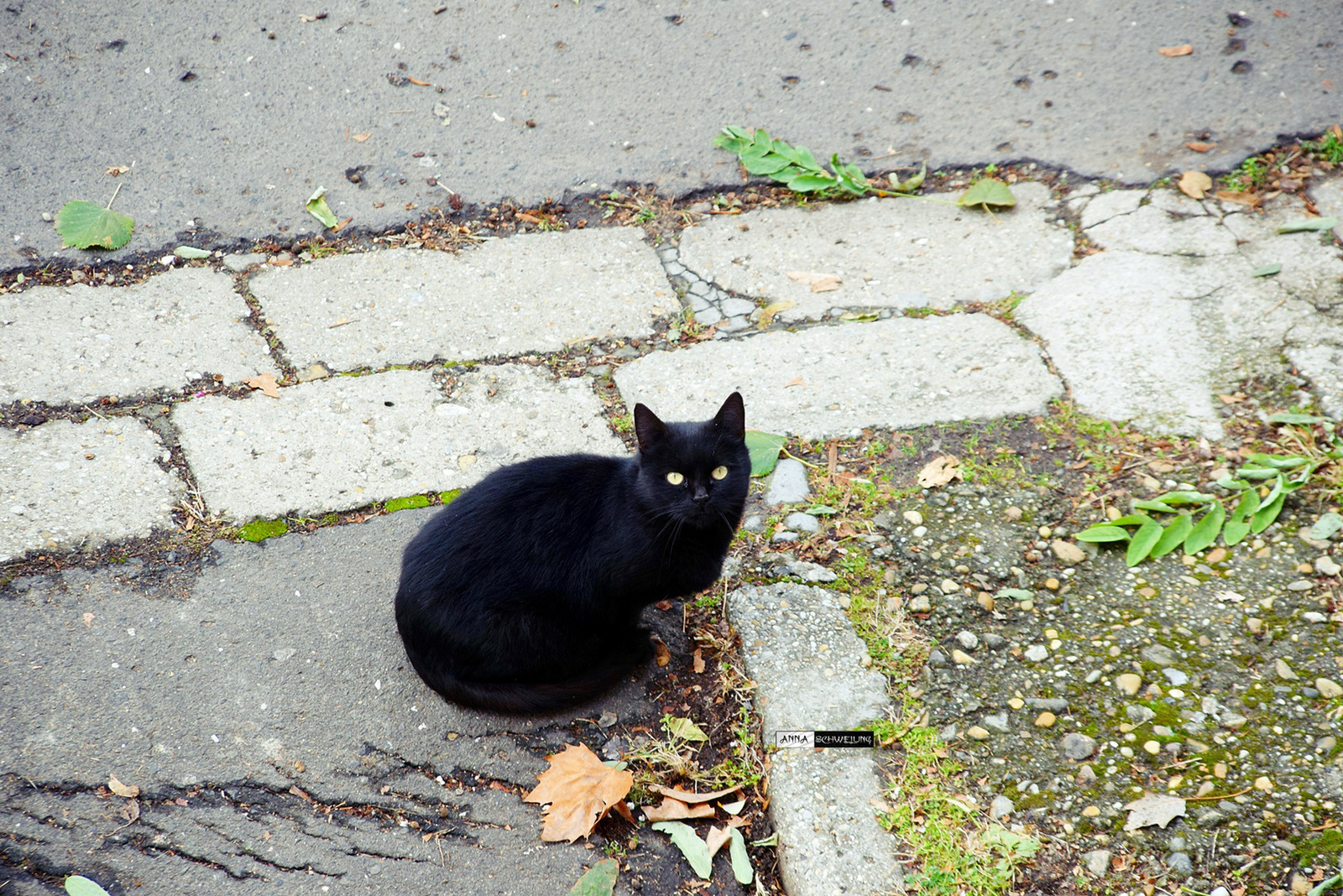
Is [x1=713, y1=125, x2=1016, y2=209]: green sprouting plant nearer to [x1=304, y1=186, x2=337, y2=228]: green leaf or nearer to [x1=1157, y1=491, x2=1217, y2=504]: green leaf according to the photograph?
[x1=1157, y1=491, x2=1217, y2=504]: green leaf

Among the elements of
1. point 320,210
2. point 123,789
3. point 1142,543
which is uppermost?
point 320,210

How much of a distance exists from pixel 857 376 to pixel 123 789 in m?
2.35

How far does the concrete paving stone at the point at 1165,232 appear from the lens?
338cm

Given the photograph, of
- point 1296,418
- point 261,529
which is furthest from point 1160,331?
point 261,529

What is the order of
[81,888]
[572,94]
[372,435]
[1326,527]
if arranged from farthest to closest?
1. [572,94]
2. [372,435]
3. [1326,527]
4. [81,888]

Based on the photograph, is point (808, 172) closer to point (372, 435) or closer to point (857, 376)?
point (857, 376)

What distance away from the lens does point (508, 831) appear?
208 cm

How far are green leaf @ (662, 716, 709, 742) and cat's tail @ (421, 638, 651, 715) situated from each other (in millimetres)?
180

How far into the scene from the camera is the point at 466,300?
3.34 m

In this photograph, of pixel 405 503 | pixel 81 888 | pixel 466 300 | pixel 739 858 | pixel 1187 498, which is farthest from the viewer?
pixel 466 300

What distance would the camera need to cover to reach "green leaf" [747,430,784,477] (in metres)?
2.80

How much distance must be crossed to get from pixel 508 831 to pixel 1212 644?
177 centimetres

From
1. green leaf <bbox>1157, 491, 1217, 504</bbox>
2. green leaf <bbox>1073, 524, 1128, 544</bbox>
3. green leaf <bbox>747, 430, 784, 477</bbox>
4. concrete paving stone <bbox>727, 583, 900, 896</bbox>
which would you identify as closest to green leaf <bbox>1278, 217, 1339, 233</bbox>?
green leaf <bbox>1157, 491, 1217, 504</bbox>

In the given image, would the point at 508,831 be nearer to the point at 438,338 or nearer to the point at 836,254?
the point at 438,338
